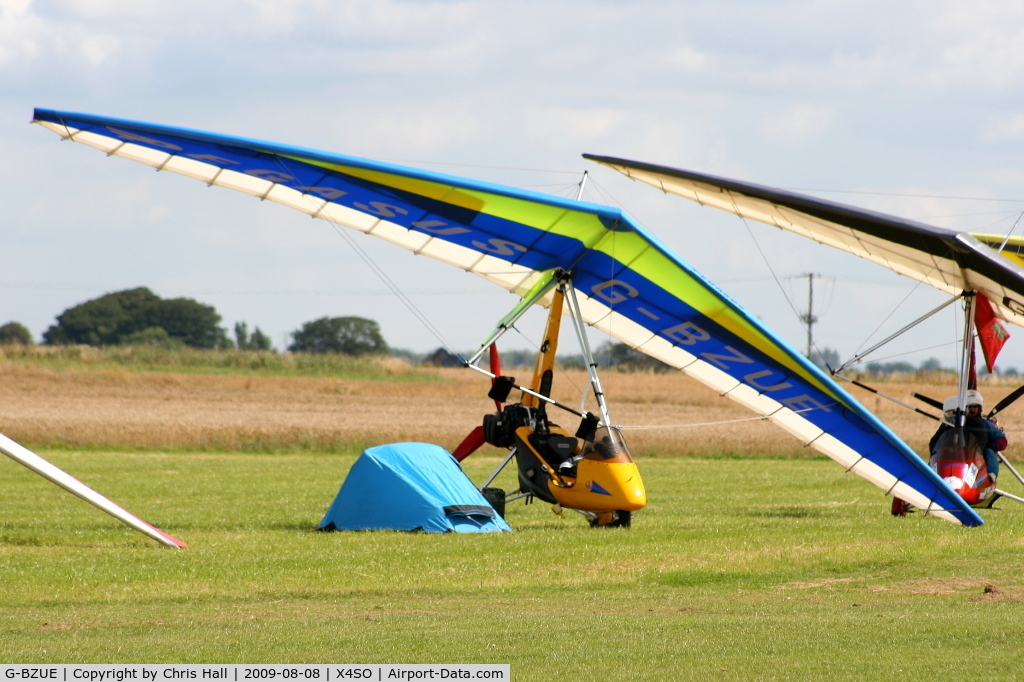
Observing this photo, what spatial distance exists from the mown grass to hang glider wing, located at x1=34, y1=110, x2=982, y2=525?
1.07 m

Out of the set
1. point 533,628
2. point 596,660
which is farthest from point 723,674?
point 533,628

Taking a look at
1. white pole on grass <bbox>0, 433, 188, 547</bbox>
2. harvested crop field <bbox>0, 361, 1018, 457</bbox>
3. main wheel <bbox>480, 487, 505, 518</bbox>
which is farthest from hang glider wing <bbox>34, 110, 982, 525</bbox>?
white pole on grass <bbox>0, 433, 188, 547</bbox>

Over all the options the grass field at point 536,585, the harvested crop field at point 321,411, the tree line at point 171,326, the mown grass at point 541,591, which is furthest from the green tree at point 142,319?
the mown grass at point 541,591

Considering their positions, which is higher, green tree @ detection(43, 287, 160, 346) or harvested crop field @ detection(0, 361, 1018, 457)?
green tree @ detection(43, 287, 160, 346)

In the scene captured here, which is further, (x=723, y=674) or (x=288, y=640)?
(x=288, y=640)

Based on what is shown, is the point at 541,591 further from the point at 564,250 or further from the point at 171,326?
the point at 171,326

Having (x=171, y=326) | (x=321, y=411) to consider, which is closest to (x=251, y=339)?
(x=171, y=326)

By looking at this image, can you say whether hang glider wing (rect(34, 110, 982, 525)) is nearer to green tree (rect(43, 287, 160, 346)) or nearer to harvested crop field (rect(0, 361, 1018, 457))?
harvested crop field (rect(0, 361, 1018, 457))

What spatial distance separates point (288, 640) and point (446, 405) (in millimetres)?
32819

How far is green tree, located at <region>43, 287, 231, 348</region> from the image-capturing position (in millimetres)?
85688

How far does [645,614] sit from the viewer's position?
818cm

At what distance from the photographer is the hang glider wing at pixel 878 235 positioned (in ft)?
41.6

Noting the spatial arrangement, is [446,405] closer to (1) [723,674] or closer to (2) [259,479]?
(2) [259,479]

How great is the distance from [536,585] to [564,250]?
173 inches
